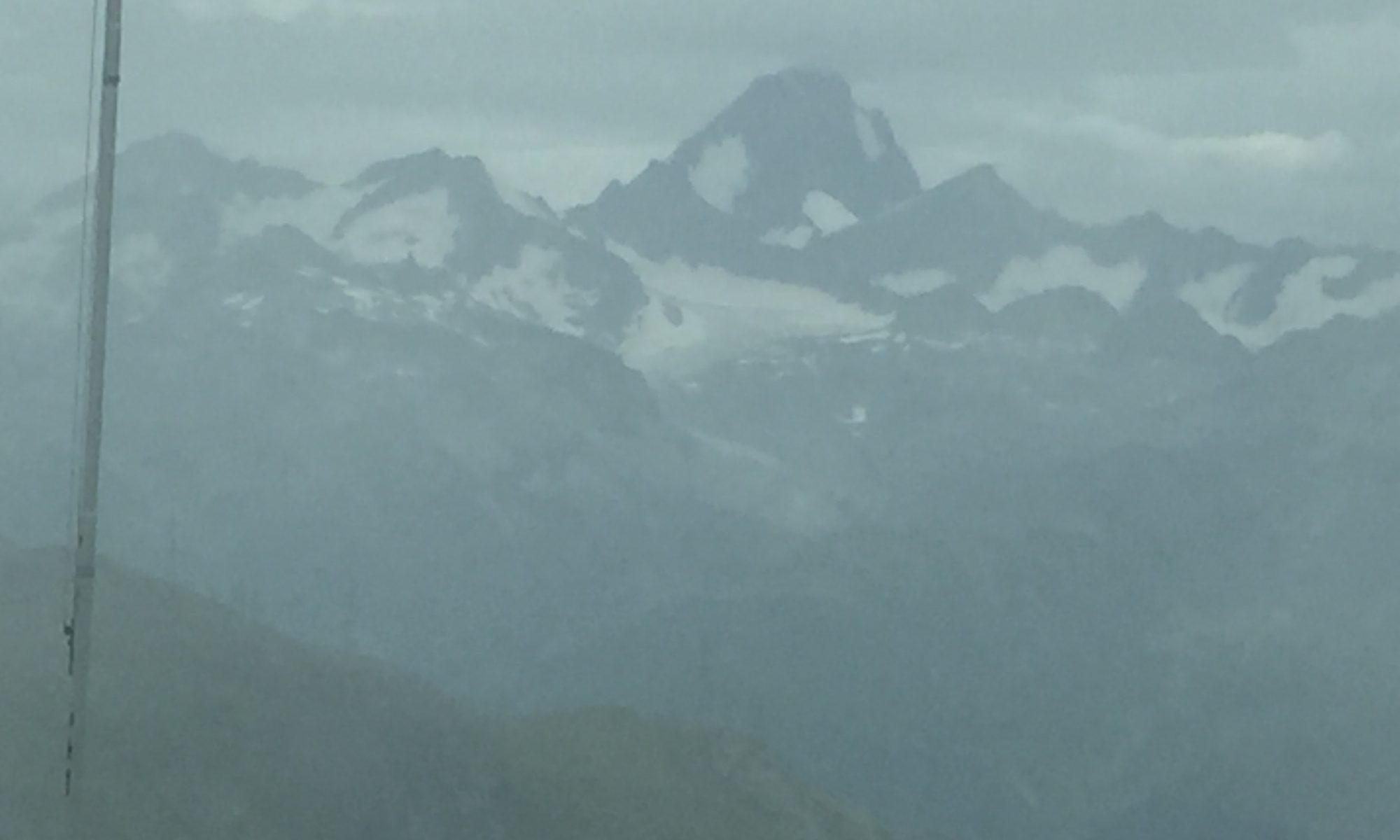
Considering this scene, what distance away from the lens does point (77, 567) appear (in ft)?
70.7

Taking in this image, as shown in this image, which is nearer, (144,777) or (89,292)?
(89,292)

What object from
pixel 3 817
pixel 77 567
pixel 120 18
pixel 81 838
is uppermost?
pixel 120 18

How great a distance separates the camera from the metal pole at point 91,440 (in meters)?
21.2

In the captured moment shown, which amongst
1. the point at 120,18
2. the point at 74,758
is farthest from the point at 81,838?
the point at 120,18

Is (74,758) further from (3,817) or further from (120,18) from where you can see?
(3,817)

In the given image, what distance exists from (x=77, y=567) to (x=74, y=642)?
819 mm

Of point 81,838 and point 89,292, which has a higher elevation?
point 89,292

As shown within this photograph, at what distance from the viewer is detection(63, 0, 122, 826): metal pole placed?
2122cm

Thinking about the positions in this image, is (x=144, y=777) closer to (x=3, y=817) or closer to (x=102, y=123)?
(x=3, y=817)

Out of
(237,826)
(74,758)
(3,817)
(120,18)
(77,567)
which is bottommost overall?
(237,826)

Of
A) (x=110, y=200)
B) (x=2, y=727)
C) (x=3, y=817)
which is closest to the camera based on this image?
(x=110, y=200)

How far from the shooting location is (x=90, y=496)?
2158cm

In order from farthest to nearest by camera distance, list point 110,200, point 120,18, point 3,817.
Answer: point 3,817 < point 120,18 < point 110,200

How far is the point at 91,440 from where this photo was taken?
2108 cm
